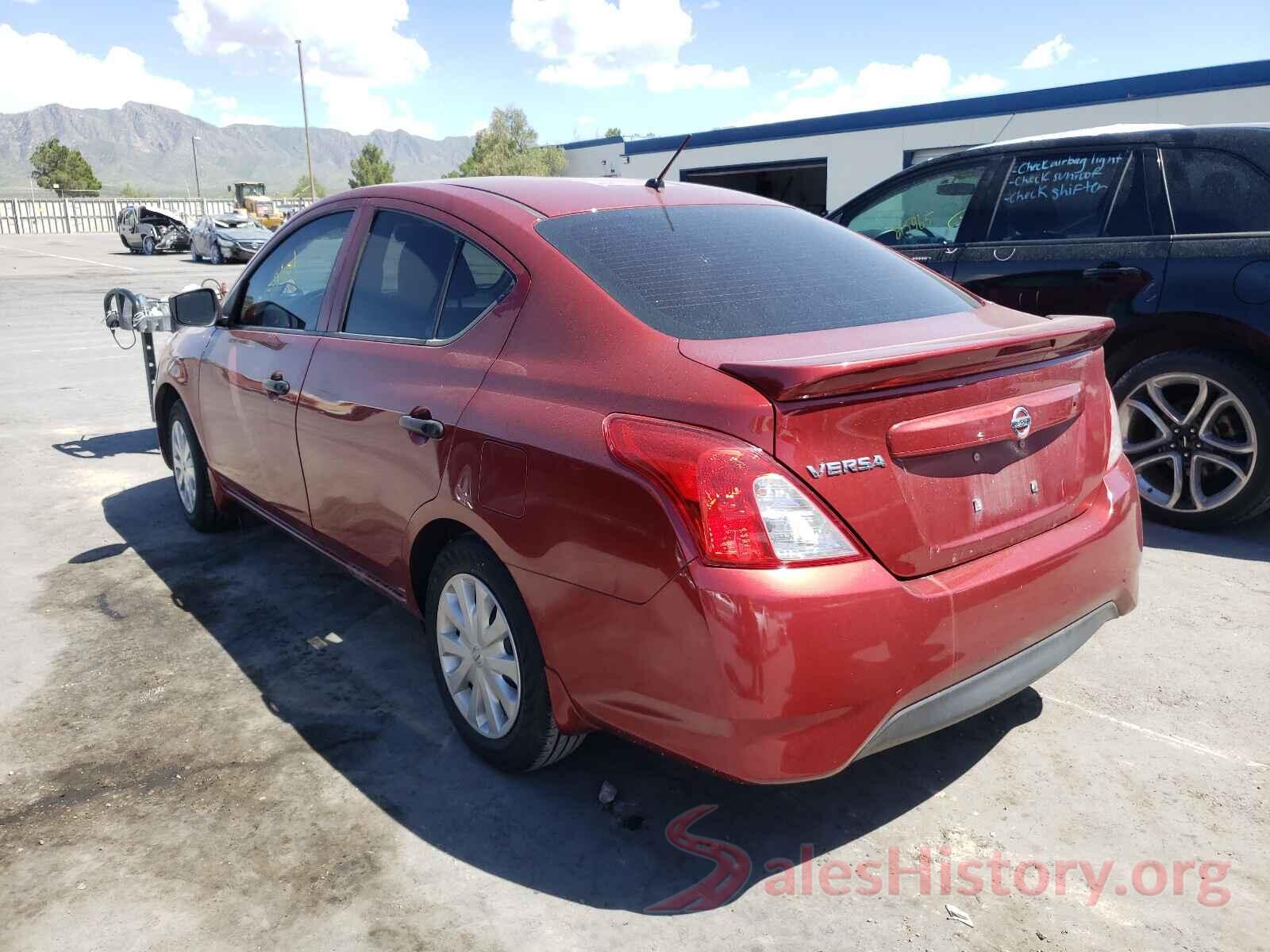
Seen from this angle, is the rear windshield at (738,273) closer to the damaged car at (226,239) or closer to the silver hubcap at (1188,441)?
the silver hubcap at (1188,441)

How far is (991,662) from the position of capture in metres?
2.41

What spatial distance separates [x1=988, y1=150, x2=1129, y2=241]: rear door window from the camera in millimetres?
5078

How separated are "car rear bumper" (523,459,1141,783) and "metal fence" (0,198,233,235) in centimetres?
5747

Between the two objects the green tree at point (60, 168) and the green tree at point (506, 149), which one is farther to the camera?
the green tree at point (60, 168)

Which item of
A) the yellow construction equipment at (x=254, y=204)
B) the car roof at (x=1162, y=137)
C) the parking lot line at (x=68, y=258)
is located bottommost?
the car roof at (x=1162, y=137)

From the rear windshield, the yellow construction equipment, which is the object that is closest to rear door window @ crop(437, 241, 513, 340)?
the rear windshield

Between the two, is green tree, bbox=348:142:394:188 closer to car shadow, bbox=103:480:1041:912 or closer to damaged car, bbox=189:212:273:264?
damaged car, bbox=189:212:273:264

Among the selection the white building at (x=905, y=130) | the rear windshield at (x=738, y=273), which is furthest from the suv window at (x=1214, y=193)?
the white building at (x=905, y=130)

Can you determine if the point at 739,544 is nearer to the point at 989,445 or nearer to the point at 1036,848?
the point at 989,445

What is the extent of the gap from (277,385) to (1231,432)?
4268mm

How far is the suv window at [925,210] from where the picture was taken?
565 cm

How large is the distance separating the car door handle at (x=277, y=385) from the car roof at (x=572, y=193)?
2.51 ft

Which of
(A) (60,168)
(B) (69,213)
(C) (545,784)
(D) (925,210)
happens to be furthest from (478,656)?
(A) (60,168)

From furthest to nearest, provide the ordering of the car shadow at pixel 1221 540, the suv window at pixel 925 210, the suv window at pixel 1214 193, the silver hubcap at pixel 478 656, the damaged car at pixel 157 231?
the damaged car at pixel 157 231 → the suv window at pixel 925 210 → the car shadow at pixel 1221 540 → the suv window at pixel 1214 193 → the silver hubcap at pixel 478 656
